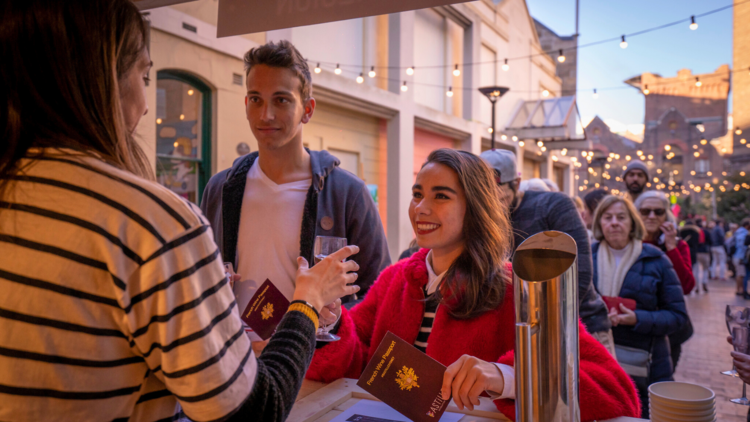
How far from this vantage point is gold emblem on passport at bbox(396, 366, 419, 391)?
1.30 meters

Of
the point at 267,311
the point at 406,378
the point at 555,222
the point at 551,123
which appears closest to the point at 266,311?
the point at 267,311

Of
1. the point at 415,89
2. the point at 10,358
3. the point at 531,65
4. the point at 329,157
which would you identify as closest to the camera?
the point at 10,358

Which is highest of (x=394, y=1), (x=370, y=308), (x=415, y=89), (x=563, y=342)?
(x=415, y=89)

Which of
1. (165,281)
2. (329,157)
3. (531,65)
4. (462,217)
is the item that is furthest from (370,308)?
(531,65)

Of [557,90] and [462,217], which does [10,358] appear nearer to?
[462,217]

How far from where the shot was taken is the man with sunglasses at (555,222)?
2.91 metres

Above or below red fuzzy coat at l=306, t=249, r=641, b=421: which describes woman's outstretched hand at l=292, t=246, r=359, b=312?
above

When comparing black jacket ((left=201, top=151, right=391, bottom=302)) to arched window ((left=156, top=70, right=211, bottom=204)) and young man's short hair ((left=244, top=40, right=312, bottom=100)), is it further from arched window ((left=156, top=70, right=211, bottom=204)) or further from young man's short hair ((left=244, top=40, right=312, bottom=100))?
arched window ((left=156, top=70, right=211, bottom=204))

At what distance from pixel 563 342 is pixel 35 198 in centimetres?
88

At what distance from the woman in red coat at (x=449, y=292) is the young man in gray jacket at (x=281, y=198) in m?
0.31

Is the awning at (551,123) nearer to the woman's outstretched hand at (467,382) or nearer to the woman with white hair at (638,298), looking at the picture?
the woman with white hair at (638,298)

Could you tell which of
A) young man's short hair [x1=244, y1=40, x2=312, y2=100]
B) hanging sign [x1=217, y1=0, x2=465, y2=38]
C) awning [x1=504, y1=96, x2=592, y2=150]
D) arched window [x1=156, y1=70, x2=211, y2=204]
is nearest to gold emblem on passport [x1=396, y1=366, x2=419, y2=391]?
hanging sign [x1=217, y1=0, x2=465, y2=38]

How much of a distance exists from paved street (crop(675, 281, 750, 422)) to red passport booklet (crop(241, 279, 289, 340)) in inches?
146

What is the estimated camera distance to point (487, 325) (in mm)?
1685
